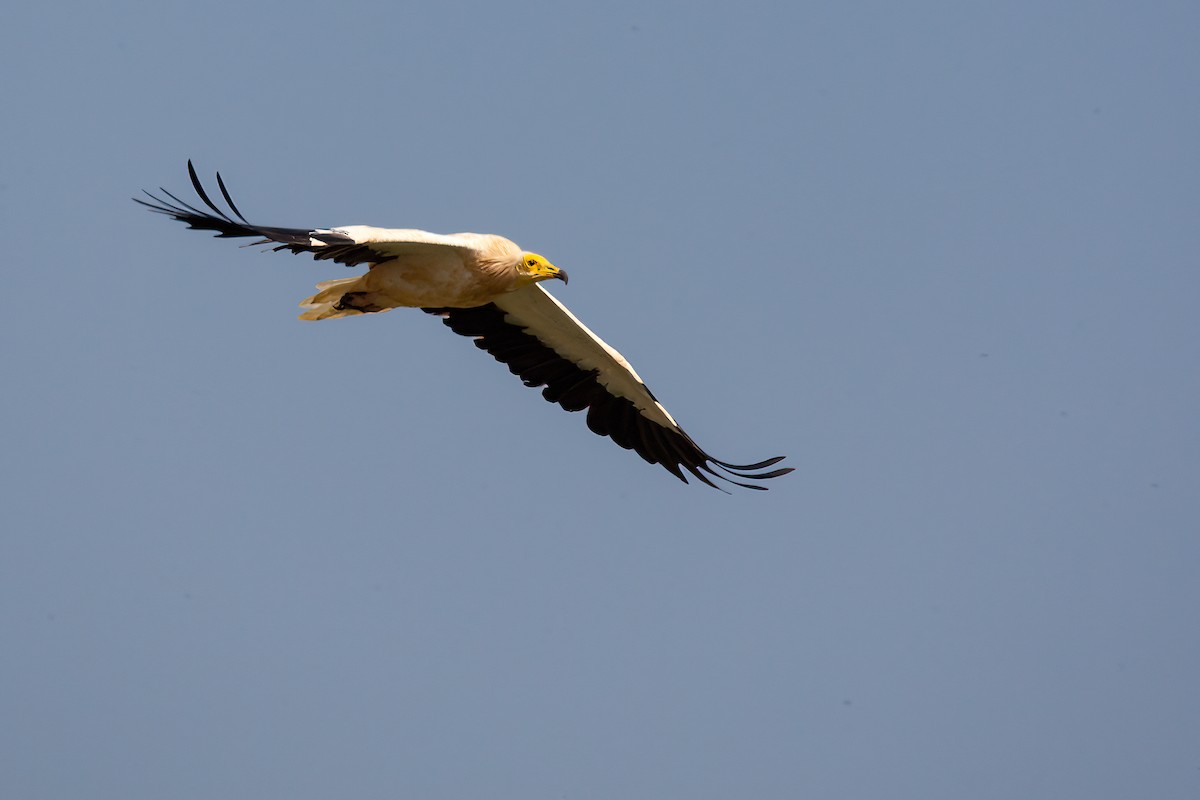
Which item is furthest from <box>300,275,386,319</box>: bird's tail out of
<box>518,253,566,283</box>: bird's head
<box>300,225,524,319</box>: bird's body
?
<box>518,253,566,283</box>: bird's head

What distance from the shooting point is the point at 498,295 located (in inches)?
522

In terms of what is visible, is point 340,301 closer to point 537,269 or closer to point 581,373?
point 537,269

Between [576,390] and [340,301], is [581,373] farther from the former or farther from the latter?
[340,301]

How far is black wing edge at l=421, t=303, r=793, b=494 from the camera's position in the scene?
14.9 m

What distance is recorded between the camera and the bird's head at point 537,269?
1311 cm

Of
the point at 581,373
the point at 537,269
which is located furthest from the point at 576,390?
the point at 537,269

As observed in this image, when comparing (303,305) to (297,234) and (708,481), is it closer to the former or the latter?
(297,234)

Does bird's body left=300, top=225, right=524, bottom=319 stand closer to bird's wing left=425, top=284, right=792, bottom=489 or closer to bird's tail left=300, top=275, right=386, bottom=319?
bird's tail left=300, top=275, right=386, bottom=319

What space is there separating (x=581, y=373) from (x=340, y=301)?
2.82 m

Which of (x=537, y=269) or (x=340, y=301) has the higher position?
(x=537, y=269)

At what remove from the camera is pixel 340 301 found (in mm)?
13133

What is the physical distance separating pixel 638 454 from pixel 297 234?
15.5 ft

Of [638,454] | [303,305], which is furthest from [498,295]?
[638,454]

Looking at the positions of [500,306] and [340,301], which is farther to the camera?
[500,306]
